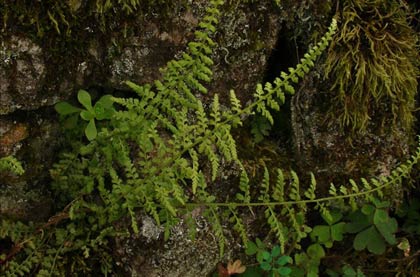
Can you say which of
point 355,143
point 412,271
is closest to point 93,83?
point 355,143

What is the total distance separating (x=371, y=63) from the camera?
12.2 feet

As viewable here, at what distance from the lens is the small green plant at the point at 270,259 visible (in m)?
3.56

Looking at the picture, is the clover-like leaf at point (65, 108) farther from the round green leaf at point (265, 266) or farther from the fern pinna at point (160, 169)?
the round green leaf at point (265, 266)

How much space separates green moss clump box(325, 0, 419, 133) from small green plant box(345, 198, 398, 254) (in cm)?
54

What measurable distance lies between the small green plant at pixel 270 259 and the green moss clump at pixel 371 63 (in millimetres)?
981

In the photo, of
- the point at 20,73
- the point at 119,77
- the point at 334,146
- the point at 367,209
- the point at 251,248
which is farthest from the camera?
A: the point at 334,146

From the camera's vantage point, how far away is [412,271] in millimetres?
4105

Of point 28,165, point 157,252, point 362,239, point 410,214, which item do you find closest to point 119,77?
point 28,165

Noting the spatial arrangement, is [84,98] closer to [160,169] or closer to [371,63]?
[160,169]

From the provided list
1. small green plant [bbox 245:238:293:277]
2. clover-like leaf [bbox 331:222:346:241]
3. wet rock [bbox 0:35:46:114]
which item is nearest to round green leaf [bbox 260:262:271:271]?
small green plant [bbox 245:238:293:277]

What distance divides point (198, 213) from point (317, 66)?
1240 millimetres

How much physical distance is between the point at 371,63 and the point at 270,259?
1.40m

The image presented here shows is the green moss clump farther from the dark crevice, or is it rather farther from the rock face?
the rock face

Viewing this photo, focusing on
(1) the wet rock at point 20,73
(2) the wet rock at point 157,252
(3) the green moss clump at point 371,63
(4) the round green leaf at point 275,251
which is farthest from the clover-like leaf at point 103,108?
(3) the green moss clump at point 371,63
